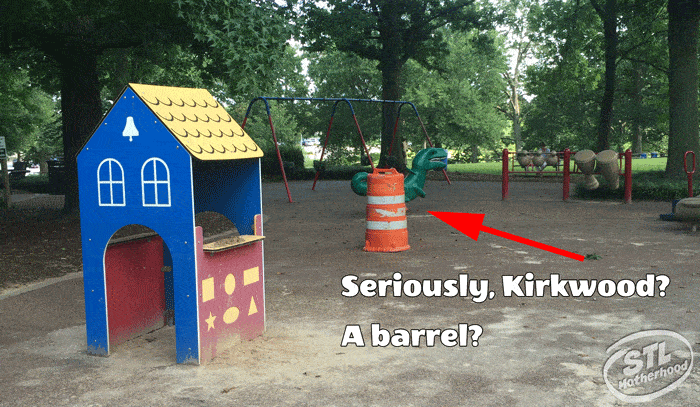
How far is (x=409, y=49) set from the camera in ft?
91.5

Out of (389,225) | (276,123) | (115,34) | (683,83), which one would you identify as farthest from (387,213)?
(276,123)

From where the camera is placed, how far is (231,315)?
5.18 metres

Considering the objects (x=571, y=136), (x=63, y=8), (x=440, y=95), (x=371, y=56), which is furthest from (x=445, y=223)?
(x=571, y=136)

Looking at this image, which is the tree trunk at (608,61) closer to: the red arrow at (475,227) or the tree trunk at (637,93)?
the tree trunk at (637,93)

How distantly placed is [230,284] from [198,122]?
124cm

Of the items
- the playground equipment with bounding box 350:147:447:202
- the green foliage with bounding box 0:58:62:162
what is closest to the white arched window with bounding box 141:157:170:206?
the playground equipment with bounding box 350:147:447:202

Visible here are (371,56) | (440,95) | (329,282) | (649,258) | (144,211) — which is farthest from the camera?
(440,95)

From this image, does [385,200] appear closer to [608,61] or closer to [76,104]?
[76,104]

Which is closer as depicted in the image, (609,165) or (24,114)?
(609,165)

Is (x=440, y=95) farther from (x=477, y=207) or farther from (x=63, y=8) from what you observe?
(x=63, y=8)

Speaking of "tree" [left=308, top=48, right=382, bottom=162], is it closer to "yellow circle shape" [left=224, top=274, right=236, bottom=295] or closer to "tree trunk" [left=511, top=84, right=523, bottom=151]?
"tree trunk" [left=511, top=84, right=523, bottom=151]

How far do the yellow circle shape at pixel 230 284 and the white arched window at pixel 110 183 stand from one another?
0.93 m

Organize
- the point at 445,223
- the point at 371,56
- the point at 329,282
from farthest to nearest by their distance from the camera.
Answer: the point at 371,56 < the point at 445,223 < the point at 329,282

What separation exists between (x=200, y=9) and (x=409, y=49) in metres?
18.2
